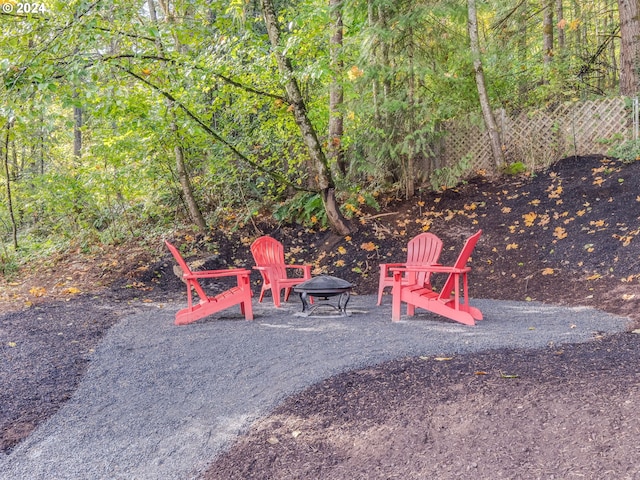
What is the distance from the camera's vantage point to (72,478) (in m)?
2.15

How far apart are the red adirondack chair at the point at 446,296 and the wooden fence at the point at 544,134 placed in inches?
169

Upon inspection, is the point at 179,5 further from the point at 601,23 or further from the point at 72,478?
the point at 601,23

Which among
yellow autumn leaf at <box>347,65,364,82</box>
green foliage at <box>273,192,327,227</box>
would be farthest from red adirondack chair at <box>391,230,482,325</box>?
yellow autumn leaf at <box>347,65,364,82</box>

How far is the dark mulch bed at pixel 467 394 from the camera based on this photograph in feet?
6.52

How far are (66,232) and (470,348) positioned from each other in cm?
944

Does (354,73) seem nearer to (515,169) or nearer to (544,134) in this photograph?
(515,169)

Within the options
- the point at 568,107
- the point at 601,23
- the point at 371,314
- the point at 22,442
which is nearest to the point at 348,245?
the point at 371,314

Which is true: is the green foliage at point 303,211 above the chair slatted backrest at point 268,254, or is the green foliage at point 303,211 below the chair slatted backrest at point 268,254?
above

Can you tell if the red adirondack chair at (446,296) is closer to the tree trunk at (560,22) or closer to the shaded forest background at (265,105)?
the shaded forest background at (265,105)

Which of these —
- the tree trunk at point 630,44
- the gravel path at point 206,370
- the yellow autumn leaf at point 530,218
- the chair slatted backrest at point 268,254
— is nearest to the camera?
the gravel path at point 206,370

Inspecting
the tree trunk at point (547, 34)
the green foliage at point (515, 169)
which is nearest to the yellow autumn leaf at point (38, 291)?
the green foliage at point (515, 169)

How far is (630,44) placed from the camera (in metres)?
8.73

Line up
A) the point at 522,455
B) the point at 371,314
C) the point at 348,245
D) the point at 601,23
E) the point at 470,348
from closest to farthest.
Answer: the point at 522,455 → the point at 470,348 → the point at 371,314 → the point at 348,245 → the point at 601,23

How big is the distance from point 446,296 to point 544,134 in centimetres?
570
